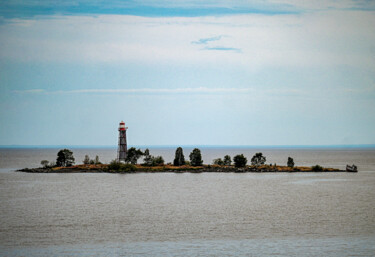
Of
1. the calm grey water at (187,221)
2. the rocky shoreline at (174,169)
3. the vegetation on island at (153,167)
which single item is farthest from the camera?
the vegetation on island at (153,167)

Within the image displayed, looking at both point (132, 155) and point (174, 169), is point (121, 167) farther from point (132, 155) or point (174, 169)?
point (174, 169)

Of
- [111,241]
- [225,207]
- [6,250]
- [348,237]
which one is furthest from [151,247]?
[225,207]

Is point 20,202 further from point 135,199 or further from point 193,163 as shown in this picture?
point 193,163

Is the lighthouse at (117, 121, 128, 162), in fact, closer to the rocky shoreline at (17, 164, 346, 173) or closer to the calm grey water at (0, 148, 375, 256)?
the rocky shoreline at (17, 164, 346, 173)

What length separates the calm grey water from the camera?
41.6 m

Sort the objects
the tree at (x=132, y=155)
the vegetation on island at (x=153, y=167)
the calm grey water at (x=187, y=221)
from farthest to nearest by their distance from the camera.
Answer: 1. the tree at (x=132, y=155)
2. the vegetation on island at (x=153, y=167)
3. the calm grey water at (x=187, y=221)

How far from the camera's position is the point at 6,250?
133 feet

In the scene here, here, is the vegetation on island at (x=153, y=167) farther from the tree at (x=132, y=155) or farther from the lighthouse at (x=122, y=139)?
the lighthouse at (x=122, y=139)

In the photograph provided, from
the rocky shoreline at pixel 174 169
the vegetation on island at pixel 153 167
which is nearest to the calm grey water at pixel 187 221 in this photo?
the rocky shoreline at pixel 174 169

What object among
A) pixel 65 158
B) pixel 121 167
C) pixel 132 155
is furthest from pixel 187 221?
pixel 65 158

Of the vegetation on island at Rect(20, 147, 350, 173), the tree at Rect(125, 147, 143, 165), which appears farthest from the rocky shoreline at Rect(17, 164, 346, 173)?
the tree at Rect(125, 147, 143, 165)

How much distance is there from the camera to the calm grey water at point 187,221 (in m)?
41.6

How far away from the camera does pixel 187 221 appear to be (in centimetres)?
5375

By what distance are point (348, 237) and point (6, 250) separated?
33313 mm
